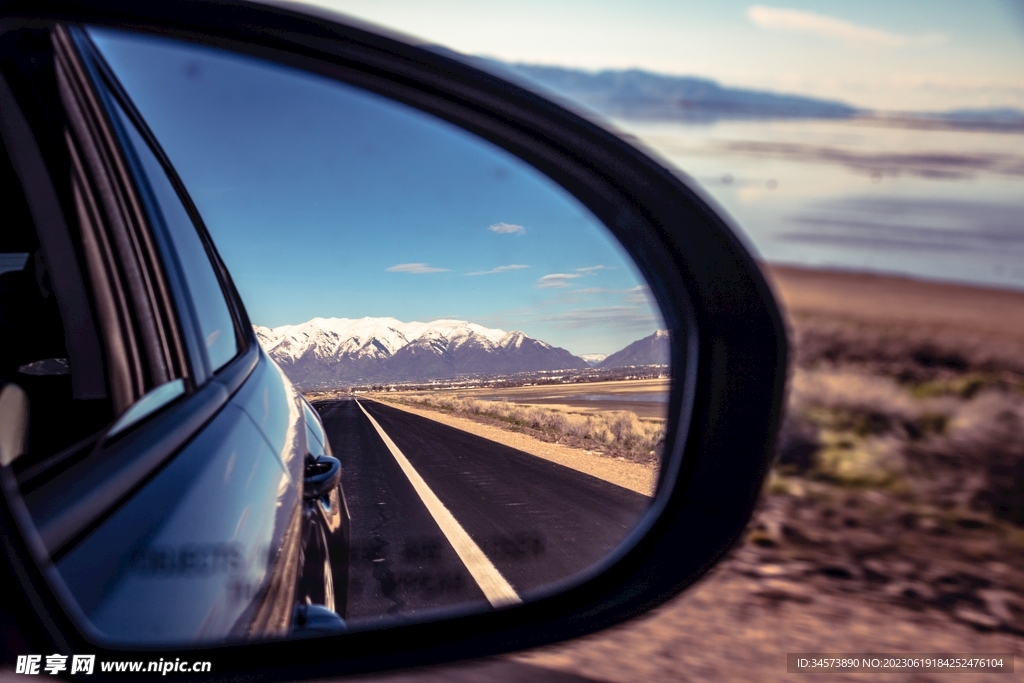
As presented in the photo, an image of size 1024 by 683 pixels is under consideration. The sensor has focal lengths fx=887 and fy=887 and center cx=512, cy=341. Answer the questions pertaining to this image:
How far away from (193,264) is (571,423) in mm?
1161

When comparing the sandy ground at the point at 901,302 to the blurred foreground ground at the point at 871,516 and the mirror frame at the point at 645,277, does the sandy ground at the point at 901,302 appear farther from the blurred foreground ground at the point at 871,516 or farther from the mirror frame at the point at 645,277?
the mirror frame at the point at 645,277

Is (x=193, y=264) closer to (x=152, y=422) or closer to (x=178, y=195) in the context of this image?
(x=178, y=195)

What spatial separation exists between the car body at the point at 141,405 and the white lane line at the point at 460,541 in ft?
0.53

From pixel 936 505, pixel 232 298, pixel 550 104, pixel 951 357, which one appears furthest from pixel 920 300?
pixel 232 298

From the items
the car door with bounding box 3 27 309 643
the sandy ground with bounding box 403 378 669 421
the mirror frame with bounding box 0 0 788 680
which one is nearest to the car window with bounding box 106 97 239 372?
the car door with bounding box 3 27 309 643

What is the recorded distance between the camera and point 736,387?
2473mm

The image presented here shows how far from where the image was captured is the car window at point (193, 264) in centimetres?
230

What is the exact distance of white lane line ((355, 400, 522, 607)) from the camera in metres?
1.85

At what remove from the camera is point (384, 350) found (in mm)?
1636

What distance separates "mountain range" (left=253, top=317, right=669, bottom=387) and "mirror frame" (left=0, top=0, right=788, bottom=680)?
538 millimetres

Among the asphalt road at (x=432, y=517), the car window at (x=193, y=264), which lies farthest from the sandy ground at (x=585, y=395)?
the car window at (x=193, y=264)

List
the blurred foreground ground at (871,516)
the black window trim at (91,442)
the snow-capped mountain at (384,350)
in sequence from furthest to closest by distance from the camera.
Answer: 1. the blurred foreground ground at (871,516)
2. the snow-capped mountain at (384,350)
3. the black window trim at (91,442)

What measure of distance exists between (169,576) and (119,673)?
24 centimetres

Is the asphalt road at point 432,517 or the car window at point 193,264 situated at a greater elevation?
the car window at point 193,264
